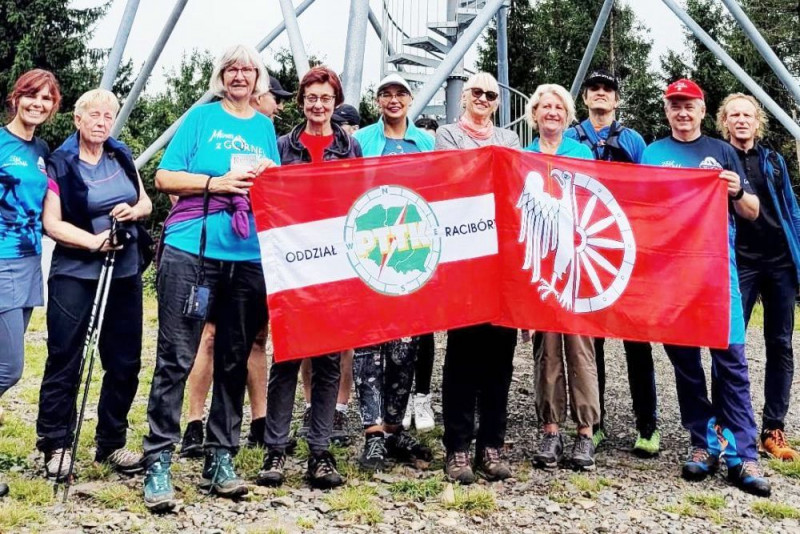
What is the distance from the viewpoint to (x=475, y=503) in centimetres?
413

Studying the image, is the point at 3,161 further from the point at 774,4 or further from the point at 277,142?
the point at 774,4

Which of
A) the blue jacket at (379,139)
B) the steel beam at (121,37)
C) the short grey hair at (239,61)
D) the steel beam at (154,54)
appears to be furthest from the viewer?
the steel beam at (154,54)

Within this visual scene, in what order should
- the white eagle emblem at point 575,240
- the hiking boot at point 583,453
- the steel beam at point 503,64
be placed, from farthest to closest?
the steel beam at point 503,64, the hiking boot at point 583,453, the white eagle emblem at point 575,240

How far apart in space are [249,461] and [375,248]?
1.63 m

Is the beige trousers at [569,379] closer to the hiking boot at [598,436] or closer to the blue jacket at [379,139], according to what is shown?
the hiking boot at [598,436]

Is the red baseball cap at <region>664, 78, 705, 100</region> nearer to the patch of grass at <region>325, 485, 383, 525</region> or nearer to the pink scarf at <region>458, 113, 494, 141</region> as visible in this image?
the pink scarf at <region>458, 113, 494, 141</region>

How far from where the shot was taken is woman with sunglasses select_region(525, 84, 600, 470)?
15.8ft

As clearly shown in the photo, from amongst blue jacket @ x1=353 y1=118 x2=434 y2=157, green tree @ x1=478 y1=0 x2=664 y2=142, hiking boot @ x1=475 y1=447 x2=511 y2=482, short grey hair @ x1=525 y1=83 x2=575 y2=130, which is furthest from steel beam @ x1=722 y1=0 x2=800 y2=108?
green tree @ x1=478 y1=0 x2=664 y2=142

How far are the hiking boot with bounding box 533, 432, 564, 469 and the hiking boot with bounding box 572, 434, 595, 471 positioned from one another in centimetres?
10

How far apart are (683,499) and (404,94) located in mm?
2983

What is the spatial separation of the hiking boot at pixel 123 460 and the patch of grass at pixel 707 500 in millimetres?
3221

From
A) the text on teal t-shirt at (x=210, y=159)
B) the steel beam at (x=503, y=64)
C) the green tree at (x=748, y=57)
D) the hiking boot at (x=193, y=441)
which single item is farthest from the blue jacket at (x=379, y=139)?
the green tree at (x=748, y=57)

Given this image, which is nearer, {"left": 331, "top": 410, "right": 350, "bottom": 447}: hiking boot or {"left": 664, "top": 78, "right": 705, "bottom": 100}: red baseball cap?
{"left": 664, "top": 78, "right": 705, "bottom": 100}: red baseball cap

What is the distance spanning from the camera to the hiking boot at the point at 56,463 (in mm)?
4391
